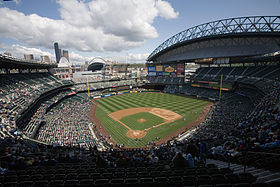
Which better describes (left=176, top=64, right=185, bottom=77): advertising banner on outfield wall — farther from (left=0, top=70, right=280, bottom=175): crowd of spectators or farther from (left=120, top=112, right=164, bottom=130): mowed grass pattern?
(left=120, top=112, right=164, bottom=130): mowed grass pattern

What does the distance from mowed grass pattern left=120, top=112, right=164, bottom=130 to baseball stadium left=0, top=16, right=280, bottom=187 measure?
245mm

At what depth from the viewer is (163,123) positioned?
99.5 ft

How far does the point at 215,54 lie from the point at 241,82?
20.3 meters

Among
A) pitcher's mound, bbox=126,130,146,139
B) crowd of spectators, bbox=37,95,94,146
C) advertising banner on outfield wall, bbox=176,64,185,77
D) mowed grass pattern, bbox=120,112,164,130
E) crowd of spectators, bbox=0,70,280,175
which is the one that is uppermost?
advertising banner on outfield wall, bbox=176,64,185,77

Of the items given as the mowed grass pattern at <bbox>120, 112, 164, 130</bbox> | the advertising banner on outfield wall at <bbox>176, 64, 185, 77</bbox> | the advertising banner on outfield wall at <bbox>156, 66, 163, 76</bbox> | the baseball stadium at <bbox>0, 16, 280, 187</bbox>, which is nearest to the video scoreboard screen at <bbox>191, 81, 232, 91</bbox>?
the baseball stadium at <bbox>0, 16, 280, 187</bbox>

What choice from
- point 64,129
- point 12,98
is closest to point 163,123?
point 64,129

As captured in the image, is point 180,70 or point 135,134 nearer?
point 135,134

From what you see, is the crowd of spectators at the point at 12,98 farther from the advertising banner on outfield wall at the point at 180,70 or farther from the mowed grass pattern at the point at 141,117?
the advertising banner on outfield wall at the point at 180,70

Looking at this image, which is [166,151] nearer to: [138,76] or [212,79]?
[212,79]

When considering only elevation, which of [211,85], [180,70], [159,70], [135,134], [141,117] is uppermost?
[159,70]

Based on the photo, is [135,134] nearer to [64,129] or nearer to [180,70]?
[64,129]

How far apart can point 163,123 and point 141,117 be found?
21.4 ft

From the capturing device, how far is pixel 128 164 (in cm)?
959

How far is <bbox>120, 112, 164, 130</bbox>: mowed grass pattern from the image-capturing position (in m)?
29.4
